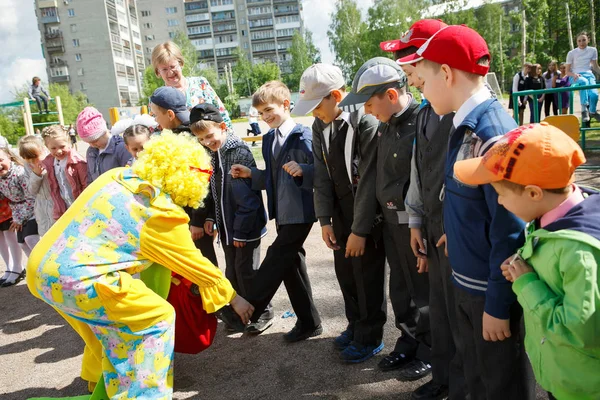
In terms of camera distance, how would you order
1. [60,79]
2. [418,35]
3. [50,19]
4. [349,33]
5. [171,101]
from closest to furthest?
[418,35] → [171,101] → [349,33] → [50,19] → [60,79]

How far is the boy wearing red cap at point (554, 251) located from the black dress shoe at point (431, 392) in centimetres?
101

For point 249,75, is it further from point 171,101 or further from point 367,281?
point 367,281

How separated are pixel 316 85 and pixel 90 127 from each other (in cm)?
235

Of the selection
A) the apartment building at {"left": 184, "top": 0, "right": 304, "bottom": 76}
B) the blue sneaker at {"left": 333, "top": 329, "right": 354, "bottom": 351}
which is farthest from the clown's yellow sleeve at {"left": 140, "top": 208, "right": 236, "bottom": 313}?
the apartment building at {"left": 184, "top": 0, "right": 304, "bottom": 76}

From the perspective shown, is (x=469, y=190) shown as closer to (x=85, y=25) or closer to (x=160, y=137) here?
(x=160, y=137)

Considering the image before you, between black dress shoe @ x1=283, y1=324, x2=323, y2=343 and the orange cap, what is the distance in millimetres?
2217

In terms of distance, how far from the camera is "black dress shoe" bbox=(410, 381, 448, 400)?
2482 mm

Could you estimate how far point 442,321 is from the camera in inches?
90.9

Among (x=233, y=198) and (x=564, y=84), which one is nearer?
(x=233, y=198)

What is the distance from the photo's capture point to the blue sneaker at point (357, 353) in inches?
116

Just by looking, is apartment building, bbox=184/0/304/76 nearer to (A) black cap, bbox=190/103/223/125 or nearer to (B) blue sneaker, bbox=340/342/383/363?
(A) black cap, bbox=190/103/223/125

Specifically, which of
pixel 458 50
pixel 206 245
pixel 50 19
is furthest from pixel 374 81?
pixel 50 19

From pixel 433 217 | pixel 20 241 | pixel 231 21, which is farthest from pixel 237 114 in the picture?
pixel 433 217

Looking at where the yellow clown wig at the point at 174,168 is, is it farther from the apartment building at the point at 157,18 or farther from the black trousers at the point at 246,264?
the apartment building at the point at 157,18
